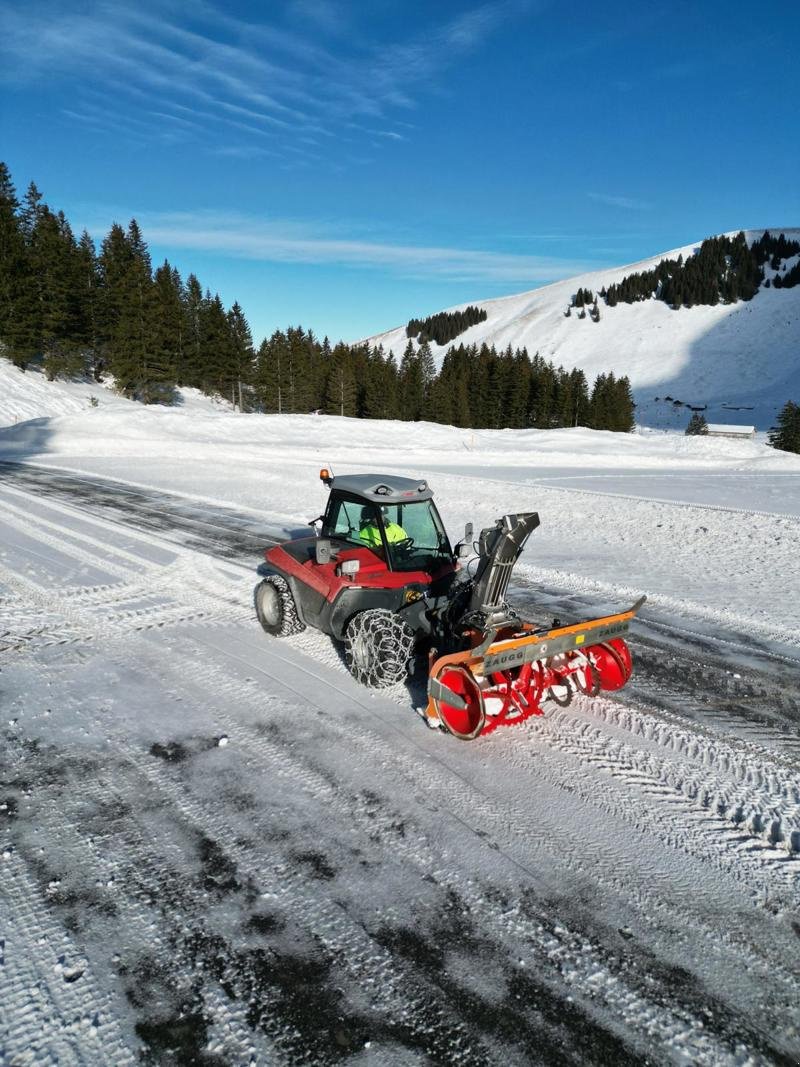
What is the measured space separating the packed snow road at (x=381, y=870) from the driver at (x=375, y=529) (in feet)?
4.89

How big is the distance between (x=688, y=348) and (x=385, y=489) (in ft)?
463

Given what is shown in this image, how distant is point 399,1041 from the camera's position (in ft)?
9.48

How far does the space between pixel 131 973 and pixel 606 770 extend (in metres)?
3.51

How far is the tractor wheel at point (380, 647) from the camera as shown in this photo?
6.03 metres

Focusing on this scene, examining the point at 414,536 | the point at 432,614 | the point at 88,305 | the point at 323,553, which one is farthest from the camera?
→ the point at 88,305

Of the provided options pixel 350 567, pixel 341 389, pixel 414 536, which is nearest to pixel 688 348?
pixel 341 389

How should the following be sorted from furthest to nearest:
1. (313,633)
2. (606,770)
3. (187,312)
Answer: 1. (187,312)
2. (313,633)
3. (606,770)

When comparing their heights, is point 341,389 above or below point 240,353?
below

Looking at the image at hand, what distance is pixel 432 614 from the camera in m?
6.38

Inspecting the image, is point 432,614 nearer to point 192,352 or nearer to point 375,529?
point 375,529

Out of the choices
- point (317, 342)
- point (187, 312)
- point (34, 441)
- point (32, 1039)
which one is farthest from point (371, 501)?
point (317, 342)

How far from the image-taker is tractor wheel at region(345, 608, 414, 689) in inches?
237

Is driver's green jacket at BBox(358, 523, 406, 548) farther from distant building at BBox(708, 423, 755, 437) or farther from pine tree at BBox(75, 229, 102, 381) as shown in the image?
distant building at BBox(708, 423, 755, 437)

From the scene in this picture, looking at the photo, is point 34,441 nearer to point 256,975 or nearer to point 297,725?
point 297,725
